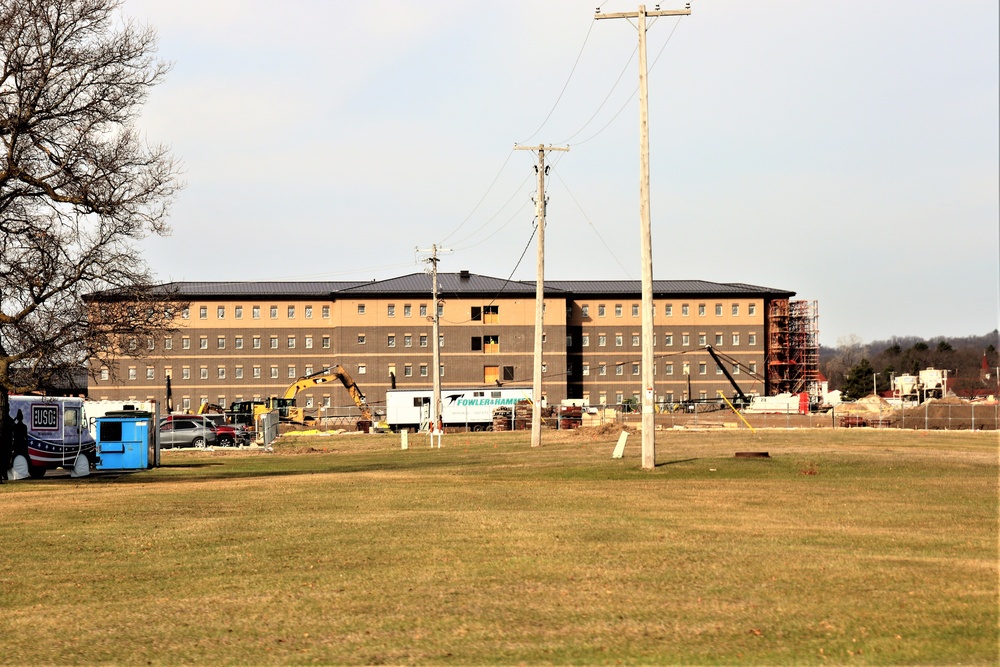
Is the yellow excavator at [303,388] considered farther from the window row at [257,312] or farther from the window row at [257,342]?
the window row at [257,312]

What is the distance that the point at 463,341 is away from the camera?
117 meters

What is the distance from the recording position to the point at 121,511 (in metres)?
21.8

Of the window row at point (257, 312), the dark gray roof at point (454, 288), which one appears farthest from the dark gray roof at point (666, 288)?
the window row at point (257, 312)

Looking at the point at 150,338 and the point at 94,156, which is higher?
the point at 94,156

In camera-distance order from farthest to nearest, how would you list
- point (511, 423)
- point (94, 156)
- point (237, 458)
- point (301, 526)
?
point (511, 423), point (237, 458), point (94, 156), point (301, 526)

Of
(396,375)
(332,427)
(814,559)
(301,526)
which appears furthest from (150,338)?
(396,375)

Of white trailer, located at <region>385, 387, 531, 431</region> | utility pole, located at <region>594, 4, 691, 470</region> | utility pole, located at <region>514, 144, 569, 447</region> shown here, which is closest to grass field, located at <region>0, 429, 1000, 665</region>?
utility pole, located at <region>594, 4, 691, 470</region>

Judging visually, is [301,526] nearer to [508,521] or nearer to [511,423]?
[508,521]

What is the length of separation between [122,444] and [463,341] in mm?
76386

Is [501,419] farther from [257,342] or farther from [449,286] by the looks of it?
[257,342]

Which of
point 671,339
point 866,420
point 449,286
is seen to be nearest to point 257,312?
point 449,286

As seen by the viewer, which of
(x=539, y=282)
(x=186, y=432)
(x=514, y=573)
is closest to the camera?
(x=514, y=573)

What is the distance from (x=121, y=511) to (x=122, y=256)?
35.5 ft

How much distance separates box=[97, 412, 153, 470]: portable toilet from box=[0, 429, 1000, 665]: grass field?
14757mm
